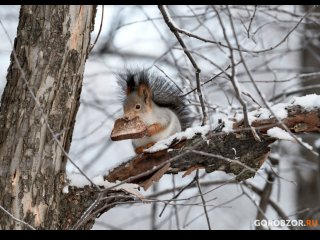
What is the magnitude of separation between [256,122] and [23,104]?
0.87 meters

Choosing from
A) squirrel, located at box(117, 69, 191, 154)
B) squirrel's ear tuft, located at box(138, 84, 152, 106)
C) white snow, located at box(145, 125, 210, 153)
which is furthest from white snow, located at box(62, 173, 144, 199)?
squirrel's ear tuft, located at box(138, 84, 152, 106)

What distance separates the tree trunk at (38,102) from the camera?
2145 millimetres

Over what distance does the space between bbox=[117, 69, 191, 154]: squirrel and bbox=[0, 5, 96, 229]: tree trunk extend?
1.98 ft

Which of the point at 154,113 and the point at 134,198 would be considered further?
the point at 154,113

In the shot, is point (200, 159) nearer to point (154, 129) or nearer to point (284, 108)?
point (284, 108)

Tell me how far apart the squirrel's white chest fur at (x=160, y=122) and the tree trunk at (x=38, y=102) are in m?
0.68

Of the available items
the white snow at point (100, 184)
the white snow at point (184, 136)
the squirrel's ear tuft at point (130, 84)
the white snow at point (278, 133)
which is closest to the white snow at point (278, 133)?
the white snow at point (278, 133)

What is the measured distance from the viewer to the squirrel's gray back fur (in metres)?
3.00

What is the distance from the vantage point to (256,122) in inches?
92.3

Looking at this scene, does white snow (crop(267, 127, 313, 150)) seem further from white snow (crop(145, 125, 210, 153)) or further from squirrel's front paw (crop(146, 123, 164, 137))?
squirrel's front paw (crop(146, 123, 164, 137))

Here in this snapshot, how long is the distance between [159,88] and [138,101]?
0.22 meters

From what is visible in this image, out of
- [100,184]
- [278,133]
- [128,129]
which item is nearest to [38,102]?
[100,184]
